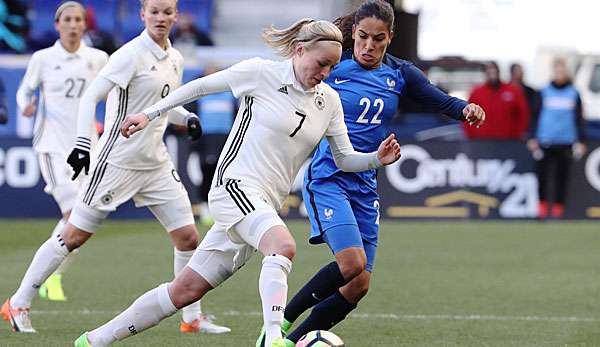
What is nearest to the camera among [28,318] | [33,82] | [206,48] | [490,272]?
[28,318]

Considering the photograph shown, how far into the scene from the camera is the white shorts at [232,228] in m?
7.12

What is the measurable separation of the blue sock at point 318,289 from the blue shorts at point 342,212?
18 cm

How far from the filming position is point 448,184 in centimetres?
1906

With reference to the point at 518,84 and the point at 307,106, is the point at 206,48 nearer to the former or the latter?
the point at 518,84

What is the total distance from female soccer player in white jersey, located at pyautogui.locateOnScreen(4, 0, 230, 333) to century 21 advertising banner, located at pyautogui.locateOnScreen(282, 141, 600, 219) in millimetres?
9775

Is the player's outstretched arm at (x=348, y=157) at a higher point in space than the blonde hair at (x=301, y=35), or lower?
lower

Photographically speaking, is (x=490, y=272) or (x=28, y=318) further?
(x=490, y=272)

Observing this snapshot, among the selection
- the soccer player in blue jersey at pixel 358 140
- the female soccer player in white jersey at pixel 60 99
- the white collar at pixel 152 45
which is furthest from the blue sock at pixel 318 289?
the female soccer player in white jersey at pixel 60 99

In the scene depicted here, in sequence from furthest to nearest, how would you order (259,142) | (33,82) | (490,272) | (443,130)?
(443,130) → (490,272) → (33,82) → (259,142)

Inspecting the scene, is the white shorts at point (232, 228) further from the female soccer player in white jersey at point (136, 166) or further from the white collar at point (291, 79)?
the female soccer player in white jersey at point (136, 166)

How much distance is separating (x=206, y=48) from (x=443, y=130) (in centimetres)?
420

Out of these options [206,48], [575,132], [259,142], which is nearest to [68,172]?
[259,142]

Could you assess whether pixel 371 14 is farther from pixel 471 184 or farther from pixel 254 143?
pixel 471 184

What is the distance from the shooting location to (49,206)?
1927 centimetres
